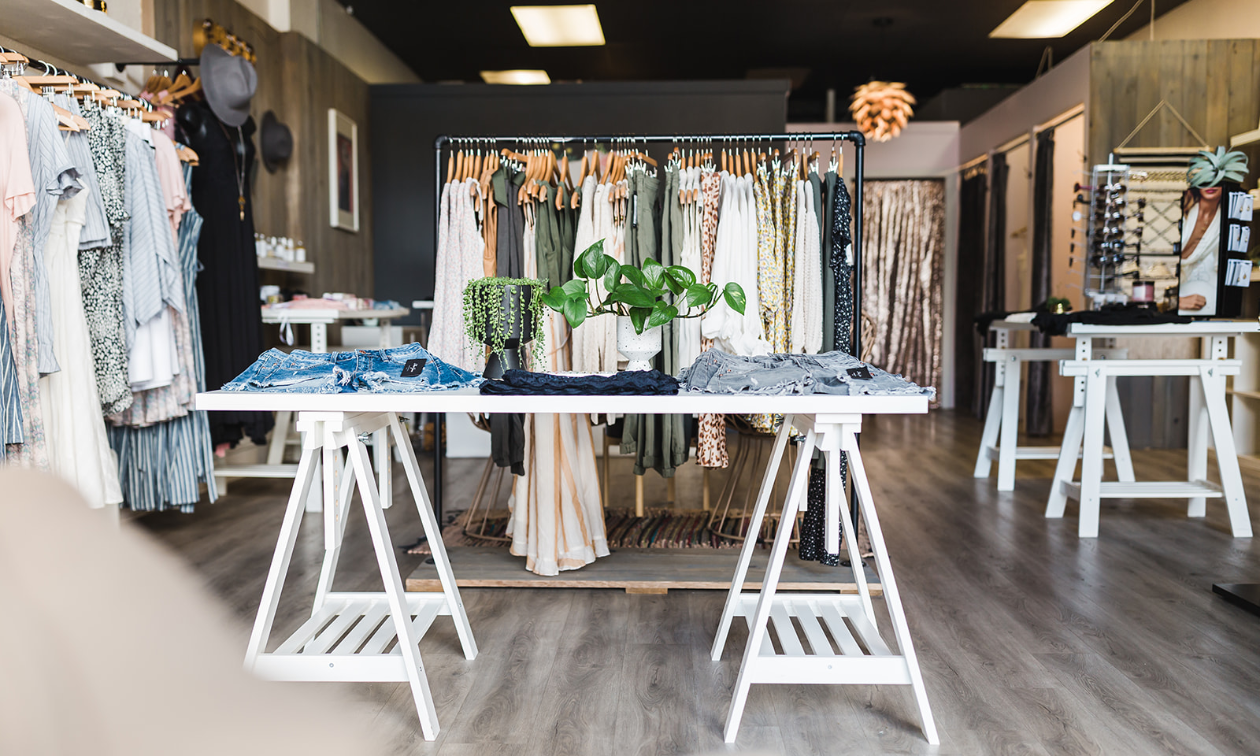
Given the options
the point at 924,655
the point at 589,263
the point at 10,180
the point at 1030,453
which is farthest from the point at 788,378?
the point at 1030,453

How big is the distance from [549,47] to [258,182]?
3.17m

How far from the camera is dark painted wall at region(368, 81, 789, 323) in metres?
6.29

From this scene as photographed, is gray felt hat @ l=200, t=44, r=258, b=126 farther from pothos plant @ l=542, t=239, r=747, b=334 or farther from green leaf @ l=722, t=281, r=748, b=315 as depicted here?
green leaf @ l=722, t=281, r=748, b=315

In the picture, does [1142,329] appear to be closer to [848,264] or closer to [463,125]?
[848,264]

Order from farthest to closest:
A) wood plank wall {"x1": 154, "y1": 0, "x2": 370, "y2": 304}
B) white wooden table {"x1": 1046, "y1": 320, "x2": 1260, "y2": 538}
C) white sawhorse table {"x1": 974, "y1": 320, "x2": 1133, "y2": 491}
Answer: wood plank wall {"x1": 154, "y1": 0, "x2": 370, "y2": 304} → white sawhorse table {"x1": 974, "y1": 320, "x2": 1133, "y2": 491} → white wooden table {"x1": 1046, "y1": 320, "x2": 1260, "y2": 538}

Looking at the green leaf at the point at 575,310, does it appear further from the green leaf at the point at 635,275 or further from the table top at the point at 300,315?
the table top at the point at 300,315

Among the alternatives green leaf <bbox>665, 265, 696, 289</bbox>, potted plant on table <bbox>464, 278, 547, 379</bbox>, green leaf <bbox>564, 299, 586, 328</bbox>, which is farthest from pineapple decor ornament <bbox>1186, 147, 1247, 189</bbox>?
potted plant on table <bbox>464, 278, 547, 379</bbox>

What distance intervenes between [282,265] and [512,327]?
2.78m

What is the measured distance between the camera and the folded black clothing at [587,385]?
6.39ft

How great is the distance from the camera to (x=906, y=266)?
761 cm

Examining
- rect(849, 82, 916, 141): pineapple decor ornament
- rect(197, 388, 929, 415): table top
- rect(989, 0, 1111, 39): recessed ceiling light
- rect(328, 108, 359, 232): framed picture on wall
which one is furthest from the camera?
rect(849, 82, 916, 141): pineapple decor ornament

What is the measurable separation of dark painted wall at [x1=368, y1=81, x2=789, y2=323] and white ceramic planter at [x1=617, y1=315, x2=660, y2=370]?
414 centimetres

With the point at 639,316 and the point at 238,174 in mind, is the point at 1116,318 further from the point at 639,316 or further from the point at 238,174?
the point at 238,174

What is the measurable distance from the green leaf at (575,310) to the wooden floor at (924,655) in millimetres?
895
